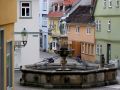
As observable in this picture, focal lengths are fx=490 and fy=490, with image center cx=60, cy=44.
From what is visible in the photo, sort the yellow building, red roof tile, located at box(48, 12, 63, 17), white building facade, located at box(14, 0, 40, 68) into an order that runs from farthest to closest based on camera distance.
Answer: red roof tile, located at box(48, 12, 63, 17) < white building facade, located at box(14, 0, 40, 68) < the yellow building

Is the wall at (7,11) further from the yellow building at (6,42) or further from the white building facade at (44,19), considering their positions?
the white building facade at (44,19)

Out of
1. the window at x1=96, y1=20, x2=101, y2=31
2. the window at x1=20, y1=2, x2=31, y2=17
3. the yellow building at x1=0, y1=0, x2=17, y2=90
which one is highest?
the window at x1=20, y1=2, x2=31, y2=17

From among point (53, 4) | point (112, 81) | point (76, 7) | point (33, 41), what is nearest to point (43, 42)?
point (53, 4)

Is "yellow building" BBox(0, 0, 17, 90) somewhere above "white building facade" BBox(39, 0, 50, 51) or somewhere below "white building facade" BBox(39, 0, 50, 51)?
below

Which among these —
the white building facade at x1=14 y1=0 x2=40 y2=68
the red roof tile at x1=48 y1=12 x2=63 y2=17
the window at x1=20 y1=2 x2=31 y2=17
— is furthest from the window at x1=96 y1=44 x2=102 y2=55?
the red roof tile at x1=48 y1=12 x2=63 y2=17

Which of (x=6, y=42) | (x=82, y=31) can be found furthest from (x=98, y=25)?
(x=6, y=42)

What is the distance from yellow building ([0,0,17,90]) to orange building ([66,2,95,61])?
1662 inches

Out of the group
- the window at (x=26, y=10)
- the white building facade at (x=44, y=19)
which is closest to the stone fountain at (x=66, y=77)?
the window at (x=26, y=10)

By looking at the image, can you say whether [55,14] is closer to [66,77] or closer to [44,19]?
[44,19]

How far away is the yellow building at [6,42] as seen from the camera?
41.5ft

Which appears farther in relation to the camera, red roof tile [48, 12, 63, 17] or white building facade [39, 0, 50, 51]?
white building facade [39, 0, 50, 51]

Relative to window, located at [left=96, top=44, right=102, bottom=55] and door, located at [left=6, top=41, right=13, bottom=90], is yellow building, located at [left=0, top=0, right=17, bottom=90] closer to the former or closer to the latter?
door, located at [left=6, top=41, right=13, bottom=90]

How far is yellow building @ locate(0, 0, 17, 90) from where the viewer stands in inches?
498

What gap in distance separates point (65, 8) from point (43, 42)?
32.0 ft
